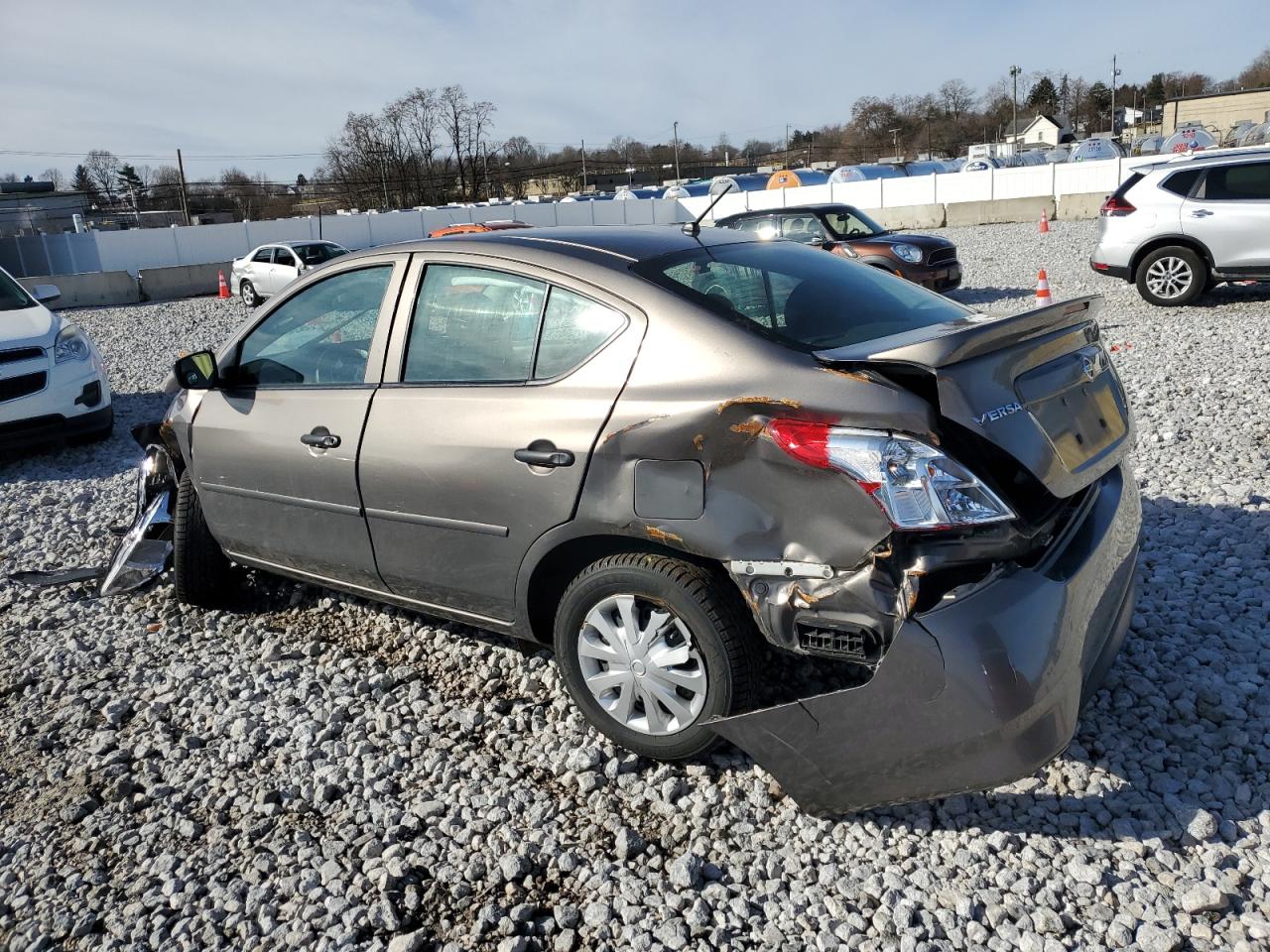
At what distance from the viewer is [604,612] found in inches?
117

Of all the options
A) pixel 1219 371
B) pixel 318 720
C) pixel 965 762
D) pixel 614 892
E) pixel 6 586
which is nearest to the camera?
pixel 965 762

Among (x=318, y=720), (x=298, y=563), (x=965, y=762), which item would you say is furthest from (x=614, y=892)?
(x=298, y=563)

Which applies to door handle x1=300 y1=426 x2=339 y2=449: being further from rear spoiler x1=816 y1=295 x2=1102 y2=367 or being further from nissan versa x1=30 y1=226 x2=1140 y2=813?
rear spoiler x1=816 y1=295 x2=1102 y2=367

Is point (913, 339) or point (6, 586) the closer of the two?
point (913, 339)

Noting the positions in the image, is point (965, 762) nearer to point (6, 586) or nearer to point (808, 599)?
point (808, 599)

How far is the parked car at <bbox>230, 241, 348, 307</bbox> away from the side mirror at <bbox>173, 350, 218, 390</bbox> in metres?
18.2

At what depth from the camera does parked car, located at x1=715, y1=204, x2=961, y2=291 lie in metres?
12.4

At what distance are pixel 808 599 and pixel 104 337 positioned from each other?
57.4 feet

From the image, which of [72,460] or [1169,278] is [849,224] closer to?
[1169,278]

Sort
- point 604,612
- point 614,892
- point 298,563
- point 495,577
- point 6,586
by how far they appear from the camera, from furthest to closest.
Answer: point 6,586, point 298,563, point 495,577, point 604,612, point 614,892

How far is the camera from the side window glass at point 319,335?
3686 millimetres

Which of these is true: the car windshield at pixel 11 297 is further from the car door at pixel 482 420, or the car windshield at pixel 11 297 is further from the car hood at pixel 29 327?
the car door at pixel 482 420

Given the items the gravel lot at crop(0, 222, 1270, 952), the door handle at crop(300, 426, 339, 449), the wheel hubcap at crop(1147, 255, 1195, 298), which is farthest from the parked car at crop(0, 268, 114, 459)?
the wheel hubcap at crop(1147, 255, 1195, 298)

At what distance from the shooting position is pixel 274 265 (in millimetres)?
21750
